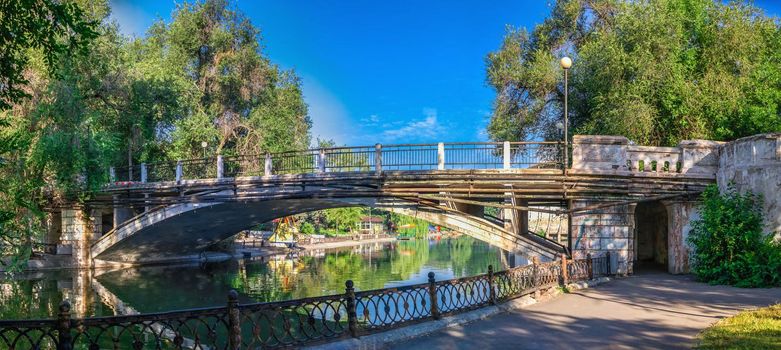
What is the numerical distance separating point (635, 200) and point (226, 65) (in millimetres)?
26889

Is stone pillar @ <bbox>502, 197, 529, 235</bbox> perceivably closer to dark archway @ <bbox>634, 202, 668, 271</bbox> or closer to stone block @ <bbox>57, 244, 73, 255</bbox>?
dark archway @ <bbox>634, 202, 668, 271</bbox>

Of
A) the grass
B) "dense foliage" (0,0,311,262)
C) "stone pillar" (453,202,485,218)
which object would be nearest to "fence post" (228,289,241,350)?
"dense foliage" (0,0,311,262)

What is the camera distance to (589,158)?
53.6ft

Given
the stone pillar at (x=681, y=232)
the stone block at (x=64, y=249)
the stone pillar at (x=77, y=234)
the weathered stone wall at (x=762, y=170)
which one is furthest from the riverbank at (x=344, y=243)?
the weathered stone wall at (x=762, y=170)

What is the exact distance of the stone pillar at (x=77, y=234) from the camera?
94.2ft

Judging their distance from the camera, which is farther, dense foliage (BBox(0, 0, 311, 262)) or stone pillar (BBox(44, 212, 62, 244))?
stone pillar (BBox(44, 212, 62, 244))

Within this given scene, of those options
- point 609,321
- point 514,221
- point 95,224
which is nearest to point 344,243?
point 95,224

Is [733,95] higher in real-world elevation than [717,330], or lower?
higher

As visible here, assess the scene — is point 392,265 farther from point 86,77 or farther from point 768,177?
point 768,177

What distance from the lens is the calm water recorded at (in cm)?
1962

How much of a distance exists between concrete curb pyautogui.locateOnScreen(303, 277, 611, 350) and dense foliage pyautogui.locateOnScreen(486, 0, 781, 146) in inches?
465

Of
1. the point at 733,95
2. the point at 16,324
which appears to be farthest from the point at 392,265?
the point at 16,324

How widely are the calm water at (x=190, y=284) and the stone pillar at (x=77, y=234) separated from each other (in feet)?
3.95

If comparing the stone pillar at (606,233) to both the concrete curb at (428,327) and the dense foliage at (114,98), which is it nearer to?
the concrete curb at (428,327)
